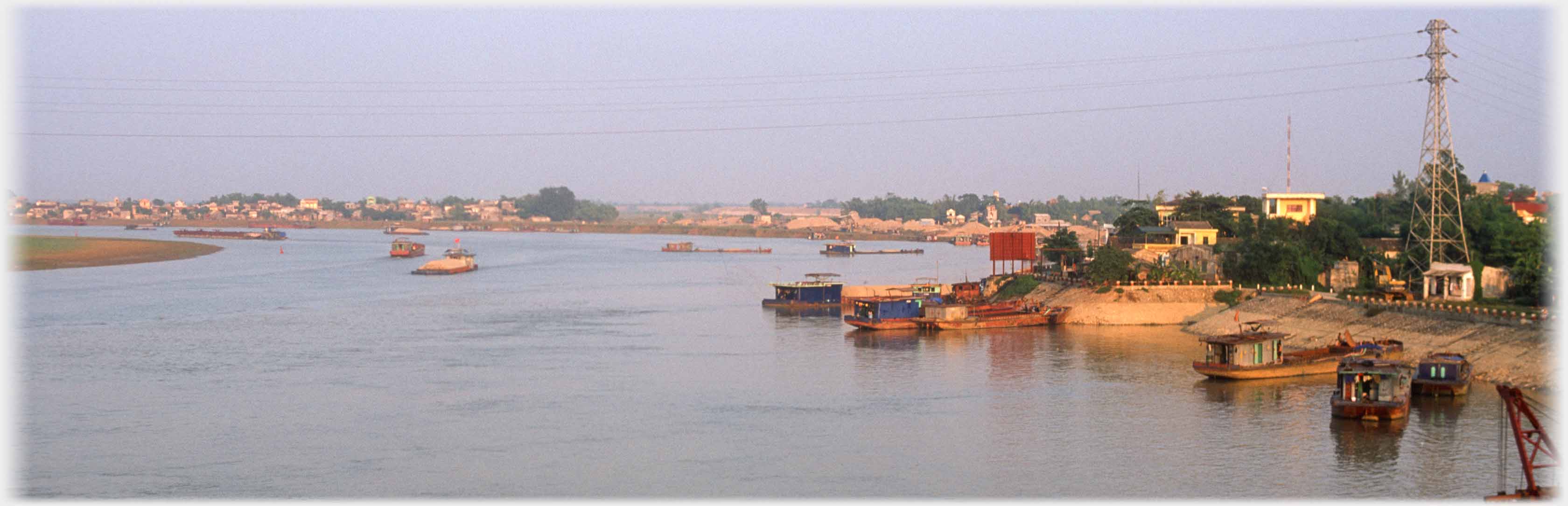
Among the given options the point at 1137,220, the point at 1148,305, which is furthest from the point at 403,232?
the point at 1148,305

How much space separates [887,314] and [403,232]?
150695 millimetres

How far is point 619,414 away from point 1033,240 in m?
39.3

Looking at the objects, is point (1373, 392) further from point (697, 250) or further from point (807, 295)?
point (697, 250)

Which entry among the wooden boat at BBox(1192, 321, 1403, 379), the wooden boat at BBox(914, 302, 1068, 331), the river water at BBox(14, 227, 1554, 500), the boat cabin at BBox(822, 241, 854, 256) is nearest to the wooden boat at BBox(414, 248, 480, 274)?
the river water at BBox(14, 227, 1554, 500)

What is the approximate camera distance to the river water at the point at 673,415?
2264 cm

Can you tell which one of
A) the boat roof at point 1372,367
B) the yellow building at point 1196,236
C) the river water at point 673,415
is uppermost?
the yellow building at point 1196,236

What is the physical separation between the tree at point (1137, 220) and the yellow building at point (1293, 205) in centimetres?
565

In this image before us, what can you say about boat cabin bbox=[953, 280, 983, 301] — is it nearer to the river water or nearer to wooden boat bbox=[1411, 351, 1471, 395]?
the river water

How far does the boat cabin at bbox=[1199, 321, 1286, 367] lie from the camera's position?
3291cm

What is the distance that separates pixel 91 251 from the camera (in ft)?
339

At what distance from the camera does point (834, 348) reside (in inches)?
1671

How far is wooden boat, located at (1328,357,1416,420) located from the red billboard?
3486 centimetres

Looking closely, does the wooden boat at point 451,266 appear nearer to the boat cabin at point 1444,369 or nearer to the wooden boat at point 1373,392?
the boat cabin at point 1444,369

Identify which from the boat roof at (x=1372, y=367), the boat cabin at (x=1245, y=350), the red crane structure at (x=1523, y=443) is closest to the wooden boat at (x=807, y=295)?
the boat cabin at (x=1245, y=350)
